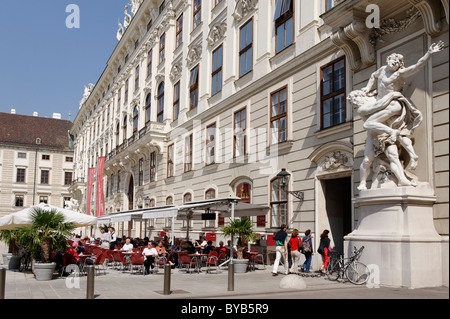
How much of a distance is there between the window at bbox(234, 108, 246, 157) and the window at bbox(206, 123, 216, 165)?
2.32 m

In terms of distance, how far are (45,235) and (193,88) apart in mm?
15879

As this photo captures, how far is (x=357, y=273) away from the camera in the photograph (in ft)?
37.8

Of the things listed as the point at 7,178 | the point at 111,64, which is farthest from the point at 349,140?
the point at 7,178

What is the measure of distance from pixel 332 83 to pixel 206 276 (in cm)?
754

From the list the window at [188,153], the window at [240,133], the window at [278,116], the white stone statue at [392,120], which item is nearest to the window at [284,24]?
the window at [278,116]

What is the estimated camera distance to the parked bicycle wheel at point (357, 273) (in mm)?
11328

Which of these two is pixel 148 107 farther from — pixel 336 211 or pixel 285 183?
pixel 336 211

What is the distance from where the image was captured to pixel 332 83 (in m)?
15.9

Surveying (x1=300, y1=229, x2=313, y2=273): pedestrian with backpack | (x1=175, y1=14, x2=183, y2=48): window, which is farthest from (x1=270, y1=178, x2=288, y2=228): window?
(x1=175, y1=14, x2=183, y2=48): window

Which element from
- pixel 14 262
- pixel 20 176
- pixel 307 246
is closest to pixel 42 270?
pixel 14 262

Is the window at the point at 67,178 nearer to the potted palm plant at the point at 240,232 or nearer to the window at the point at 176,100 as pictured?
the window at the point at 176,100

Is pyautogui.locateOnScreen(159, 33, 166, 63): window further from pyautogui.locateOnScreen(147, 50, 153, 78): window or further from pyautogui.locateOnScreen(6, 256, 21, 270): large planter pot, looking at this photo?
pyautogui.locateOnScreen(6, 256, 21, 270): large planter pot

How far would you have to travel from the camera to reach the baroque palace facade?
40.4ft

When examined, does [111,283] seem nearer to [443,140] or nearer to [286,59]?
[443,140]
